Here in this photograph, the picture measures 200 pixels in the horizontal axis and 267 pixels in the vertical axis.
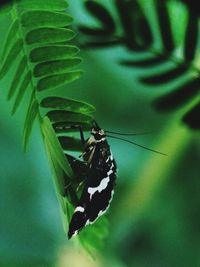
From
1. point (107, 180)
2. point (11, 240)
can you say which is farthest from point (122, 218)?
point (107, 180)

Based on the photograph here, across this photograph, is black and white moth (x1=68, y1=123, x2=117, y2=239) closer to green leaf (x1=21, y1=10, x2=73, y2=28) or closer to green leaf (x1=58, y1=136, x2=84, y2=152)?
green leaf (x1=58, y1=136, x2=84, y2=152)

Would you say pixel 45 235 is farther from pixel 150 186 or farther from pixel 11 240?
pixel 150 186

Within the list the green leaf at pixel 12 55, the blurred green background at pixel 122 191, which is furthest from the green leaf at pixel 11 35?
the blurred green background at pixel 122 191

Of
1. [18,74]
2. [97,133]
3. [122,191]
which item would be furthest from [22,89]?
[122,191]

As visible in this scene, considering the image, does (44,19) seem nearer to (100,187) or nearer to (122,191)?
(100,187)

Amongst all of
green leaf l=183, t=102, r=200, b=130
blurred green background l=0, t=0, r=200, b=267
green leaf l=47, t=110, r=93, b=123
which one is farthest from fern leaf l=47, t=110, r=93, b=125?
blurred green background l=0, t=0, r=200, b=267
